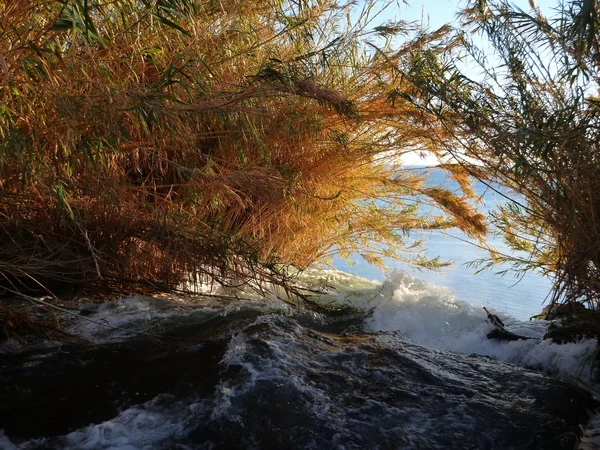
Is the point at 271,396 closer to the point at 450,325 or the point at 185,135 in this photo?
the point at 185,135

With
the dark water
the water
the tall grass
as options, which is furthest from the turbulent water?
the water

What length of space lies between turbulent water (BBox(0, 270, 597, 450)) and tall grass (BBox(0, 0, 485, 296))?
1.68 ft

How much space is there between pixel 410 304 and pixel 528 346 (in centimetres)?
139

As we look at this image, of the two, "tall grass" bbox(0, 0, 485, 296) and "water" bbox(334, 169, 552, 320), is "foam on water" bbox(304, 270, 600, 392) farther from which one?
"tall grass" bbox(0, 0, 485, 296)

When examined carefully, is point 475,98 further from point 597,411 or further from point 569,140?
point 597,411

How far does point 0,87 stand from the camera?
107 inches

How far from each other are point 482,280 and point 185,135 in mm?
5337

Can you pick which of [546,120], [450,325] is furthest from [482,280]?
[546,120]

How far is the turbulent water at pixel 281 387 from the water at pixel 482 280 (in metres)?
1.39

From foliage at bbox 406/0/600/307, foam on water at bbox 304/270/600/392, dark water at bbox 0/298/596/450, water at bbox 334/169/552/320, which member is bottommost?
dark water at bbox 0/298/596/450

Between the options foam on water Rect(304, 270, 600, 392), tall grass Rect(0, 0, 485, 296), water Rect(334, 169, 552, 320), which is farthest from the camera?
water Rect(334, 169, 552, 320)

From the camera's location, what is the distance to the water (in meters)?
5.60

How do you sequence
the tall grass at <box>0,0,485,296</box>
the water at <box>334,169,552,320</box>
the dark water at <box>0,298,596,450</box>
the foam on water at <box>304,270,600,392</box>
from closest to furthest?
the dark water at <box>0,298,596,450</box>
the tall grass at <box>0,0,485,296</box>
the foam on water at <box>304,270,600,392</box>
the water at <box>334,169,552,320</box>

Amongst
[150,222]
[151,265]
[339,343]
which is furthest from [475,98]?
[151,265]
